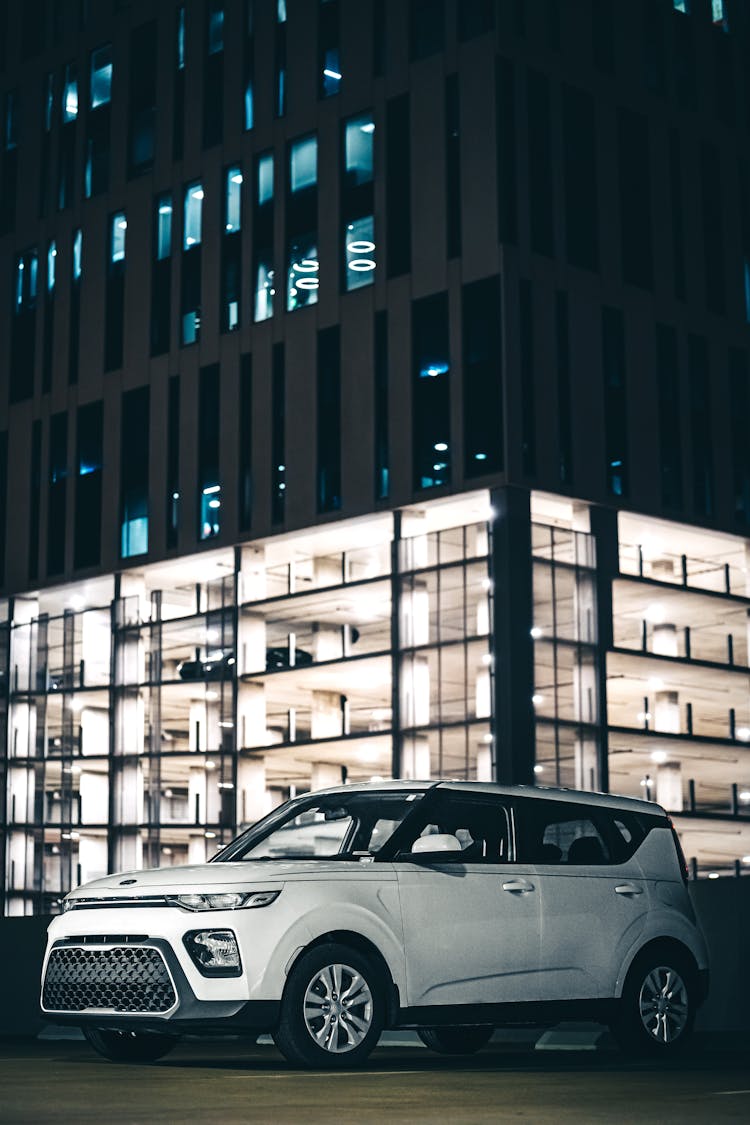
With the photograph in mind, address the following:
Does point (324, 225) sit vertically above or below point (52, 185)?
below

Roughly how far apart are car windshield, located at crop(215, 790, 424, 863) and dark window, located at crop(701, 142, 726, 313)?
28.7 metres

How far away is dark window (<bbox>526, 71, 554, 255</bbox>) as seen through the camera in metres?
34.7

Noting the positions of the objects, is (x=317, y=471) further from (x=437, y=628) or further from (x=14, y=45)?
(x=14, y=45)

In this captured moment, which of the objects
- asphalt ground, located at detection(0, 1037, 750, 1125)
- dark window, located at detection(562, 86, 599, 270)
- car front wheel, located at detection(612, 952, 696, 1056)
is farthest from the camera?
dark window, located at detection(562, 86, 599, 270)

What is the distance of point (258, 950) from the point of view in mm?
10125

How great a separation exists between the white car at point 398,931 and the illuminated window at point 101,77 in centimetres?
3448

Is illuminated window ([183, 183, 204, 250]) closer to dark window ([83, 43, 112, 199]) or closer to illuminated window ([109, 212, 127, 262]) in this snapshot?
illuminated window ([109, 212, 127, 262])

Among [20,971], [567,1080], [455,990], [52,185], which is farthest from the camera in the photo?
[52,185]

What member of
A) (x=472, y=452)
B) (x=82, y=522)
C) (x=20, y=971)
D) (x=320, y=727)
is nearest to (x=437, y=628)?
(x=472, y=452)

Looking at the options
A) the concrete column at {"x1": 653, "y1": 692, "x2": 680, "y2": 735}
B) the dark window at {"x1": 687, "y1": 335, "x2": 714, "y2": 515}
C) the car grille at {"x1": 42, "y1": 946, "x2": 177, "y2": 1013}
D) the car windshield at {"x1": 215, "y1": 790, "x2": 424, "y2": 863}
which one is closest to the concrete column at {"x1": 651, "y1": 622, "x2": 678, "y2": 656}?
the concrete column at {"x1": 653, "y1": 692, "x2": 680, "y2": 735}

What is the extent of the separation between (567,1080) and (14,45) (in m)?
41.6

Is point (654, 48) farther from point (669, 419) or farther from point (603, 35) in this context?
point (669, 419)

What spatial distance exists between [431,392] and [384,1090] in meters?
25.8

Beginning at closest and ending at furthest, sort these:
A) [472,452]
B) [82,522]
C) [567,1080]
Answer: [567,1080]
[472,452]
[82,522]
